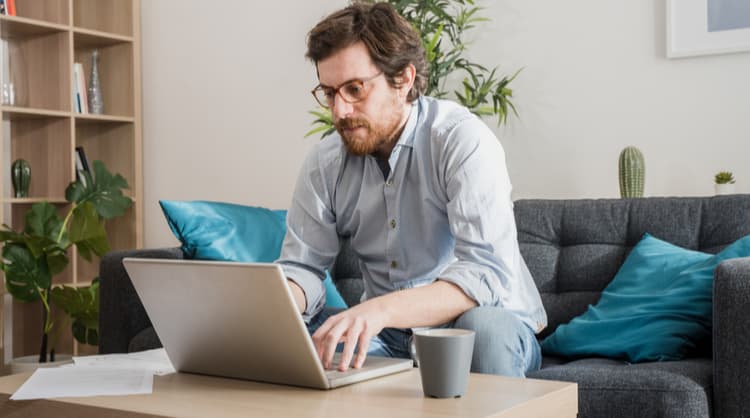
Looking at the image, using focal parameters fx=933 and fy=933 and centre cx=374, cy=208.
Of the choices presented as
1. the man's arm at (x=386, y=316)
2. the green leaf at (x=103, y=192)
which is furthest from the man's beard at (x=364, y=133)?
the green leaf at (x=103, y=192)

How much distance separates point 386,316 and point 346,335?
0.10m

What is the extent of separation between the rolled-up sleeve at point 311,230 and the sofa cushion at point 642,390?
0.49 m

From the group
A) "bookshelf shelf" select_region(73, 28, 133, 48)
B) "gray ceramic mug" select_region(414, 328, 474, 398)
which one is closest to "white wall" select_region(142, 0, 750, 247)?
"bookshelf shelf" select_region(73, 28, 133, 48)

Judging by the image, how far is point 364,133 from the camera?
1847 mm

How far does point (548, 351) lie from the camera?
7.59ft

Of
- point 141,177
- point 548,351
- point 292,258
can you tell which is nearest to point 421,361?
point 292,258

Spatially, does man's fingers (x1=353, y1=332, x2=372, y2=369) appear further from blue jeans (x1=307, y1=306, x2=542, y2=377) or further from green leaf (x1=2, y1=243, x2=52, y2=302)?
green leaf (x1=2, y1=243, x2=52, y2=302)

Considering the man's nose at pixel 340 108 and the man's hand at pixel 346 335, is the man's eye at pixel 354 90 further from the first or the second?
the man's hand at pixel 346 335

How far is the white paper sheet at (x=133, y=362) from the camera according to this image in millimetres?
1486

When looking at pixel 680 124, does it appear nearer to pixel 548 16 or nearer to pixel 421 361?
pixel 548 16

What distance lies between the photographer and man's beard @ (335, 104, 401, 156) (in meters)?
1.83

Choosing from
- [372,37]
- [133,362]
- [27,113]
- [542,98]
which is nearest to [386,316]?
[133,362]

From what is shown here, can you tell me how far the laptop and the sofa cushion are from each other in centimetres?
62

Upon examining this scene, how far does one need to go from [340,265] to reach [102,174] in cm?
154
